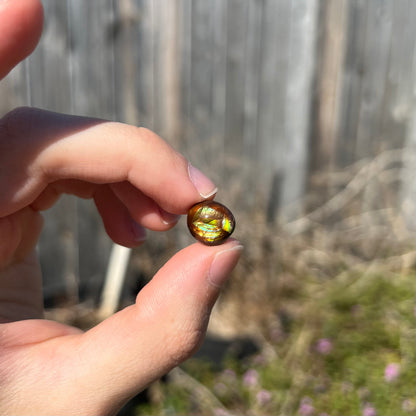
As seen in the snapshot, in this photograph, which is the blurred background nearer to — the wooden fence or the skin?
the wooden fence

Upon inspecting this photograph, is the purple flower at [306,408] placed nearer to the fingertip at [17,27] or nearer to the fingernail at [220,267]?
the fingernail at [220,267]

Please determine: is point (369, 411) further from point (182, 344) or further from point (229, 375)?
point (182, 344)

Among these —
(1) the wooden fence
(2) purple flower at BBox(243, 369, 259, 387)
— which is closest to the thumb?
(2) purple flower at BBox(243, 369, 259, 387)

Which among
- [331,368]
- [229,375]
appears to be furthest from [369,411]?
[229,375]

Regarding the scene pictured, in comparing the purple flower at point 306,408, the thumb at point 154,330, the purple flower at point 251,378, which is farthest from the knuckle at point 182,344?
the purple flower at point 251,378

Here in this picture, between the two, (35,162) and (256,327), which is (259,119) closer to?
(256,327)

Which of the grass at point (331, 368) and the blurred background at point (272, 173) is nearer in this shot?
the grass at point (331, 368)
